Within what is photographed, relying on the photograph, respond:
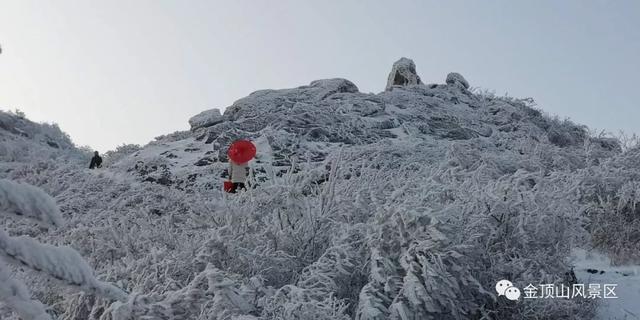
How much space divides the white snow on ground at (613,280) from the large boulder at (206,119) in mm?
15644

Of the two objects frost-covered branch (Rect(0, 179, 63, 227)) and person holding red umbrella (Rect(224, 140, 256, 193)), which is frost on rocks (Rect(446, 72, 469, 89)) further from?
frost-covered branch (Rect(0, 179, 63, 227))

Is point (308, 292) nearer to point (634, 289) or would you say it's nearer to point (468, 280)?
point (468, 280)

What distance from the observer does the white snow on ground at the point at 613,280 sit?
201 inches

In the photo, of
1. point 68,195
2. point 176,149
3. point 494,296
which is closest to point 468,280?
point 494,296

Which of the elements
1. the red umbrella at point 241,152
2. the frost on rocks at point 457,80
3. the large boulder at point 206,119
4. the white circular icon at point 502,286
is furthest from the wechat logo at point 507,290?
the frost on rocks at point 457,80

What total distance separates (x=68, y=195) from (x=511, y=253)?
34.0ft

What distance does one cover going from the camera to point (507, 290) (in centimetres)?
468

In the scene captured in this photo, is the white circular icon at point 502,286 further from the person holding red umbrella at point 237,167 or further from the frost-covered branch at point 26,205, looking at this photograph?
the person holding red umbrella at point 237,167

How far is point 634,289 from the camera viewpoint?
220 inches

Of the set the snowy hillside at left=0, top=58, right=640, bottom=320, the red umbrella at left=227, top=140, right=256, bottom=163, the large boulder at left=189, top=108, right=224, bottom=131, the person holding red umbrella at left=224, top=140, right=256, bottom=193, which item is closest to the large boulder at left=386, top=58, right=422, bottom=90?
the large boulder at left=189, top=108, right=224, bottom=131

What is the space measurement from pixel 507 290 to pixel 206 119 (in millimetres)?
17507

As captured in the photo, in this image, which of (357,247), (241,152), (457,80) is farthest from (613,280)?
(457,80)

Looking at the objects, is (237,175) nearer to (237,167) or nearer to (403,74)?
(237,167)

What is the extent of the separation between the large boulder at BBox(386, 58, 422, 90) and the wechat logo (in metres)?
26.4
